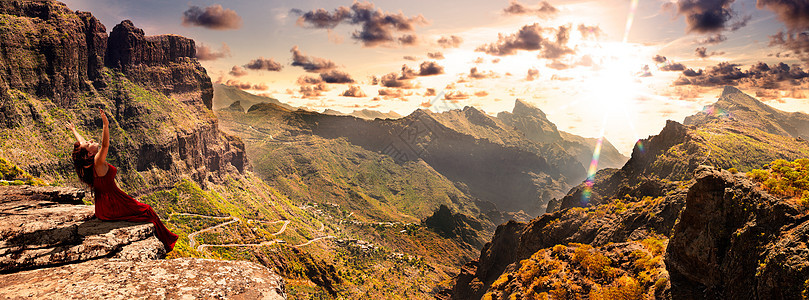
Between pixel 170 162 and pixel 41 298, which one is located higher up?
pixel 41 298

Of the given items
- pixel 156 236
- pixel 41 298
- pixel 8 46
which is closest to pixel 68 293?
pixel 41 298

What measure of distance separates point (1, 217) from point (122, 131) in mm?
224067

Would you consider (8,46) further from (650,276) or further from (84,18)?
(650,276)

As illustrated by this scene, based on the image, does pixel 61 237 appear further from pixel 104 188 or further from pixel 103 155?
pixel 103 155

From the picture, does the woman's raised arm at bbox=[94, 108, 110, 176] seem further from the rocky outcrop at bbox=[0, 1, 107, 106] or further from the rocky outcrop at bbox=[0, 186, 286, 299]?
the rocky outcrop at bbox=[0, 1, 107, 106]

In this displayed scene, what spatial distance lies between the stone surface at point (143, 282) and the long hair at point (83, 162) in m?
4.11

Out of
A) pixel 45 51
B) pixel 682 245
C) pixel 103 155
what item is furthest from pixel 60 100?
pixel 682 245

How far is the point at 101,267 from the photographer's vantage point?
8.23 meters

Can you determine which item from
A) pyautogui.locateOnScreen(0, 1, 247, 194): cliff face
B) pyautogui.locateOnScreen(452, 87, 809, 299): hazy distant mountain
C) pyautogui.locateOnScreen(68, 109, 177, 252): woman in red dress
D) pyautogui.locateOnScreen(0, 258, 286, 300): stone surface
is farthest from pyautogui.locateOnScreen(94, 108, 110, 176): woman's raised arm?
pyautogui.locateOnScreen(0, 1, 247, 194): cliff face

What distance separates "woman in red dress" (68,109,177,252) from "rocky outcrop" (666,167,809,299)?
83.2 ft

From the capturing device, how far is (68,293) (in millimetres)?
6980

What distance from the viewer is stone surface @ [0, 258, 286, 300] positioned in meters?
7.05

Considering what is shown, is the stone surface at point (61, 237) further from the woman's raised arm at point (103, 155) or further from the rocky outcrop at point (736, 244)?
the rocky outcrop at point (736, 244)

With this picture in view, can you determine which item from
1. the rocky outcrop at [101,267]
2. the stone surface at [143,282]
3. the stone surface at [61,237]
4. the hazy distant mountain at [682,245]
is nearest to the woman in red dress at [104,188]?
the stone surface at [61,237]
